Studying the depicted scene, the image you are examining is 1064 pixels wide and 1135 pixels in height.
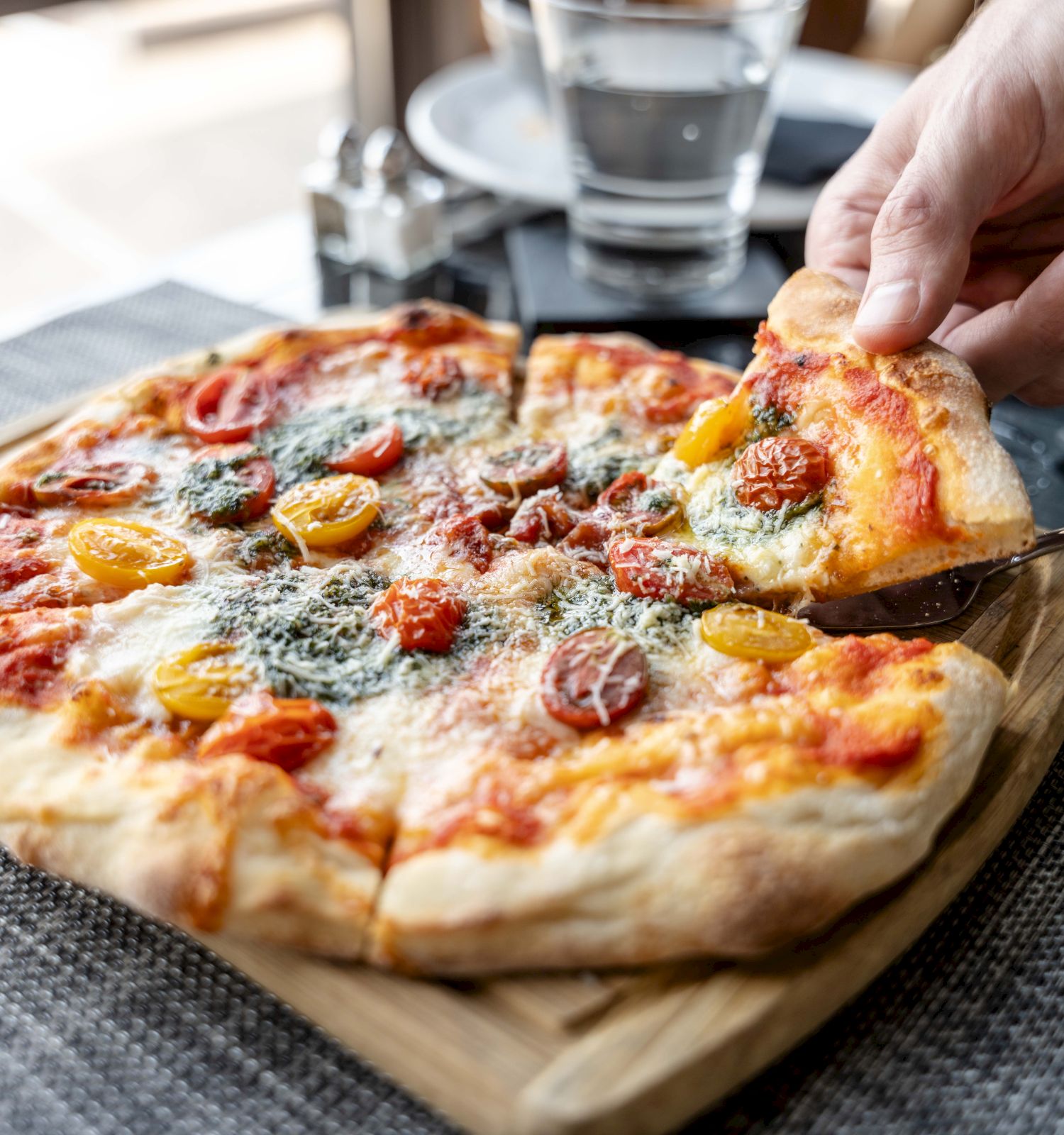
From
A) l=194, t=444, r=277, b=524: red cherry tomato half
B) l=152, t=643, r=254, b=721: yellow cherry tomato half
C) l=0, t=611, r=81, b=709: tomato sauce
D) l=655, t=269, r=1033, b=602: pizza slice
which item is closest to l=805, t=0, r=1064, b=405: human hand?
l=655, t=269, r=1033, b=602: pizza slice

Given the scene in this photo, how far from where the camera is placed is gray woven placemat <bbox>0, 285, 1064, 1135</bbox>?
185cm

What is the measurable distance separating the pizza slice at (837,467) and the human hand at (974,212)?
5.7 inches

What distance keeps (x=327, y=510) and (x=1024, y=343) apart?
183cm

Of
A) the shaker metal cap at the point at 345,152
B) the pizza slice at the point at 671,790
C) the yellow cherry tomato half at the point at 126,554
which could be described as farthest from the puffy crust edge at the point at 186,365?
the pizza slice at the point at 671,790

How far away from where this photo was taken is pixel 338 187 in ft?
15.4

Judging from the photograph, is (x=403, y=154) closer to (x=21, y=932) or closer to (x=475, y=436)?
(x=475, y=436)

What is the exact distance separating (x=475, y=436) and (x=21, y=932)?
166 centimetres

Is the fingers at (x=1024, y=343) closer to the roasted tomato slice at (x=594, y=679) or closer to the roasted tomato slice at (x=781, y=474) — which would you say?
the roasted tomato slice at (x=781, y=474)

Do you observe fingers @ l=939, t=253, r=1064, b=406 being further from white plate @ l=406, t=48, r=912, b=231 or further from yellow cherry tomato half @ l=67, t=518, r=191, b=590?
yellow cherry tomato half @ l=67, t=518, r=191, b=590

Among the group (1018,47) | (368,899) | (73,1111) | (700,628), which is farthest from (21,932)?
(1018,47)

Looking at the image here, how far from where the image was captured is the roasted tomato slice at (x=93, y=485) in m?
2.85

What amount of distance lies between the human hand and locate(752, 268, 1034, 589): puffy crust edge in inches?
3.7

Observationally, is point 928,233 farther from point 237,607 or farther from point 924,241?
point 237,607

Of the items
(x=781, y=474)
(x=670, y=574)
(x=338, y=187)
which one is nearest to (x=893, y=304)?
(x=781, y=474)
